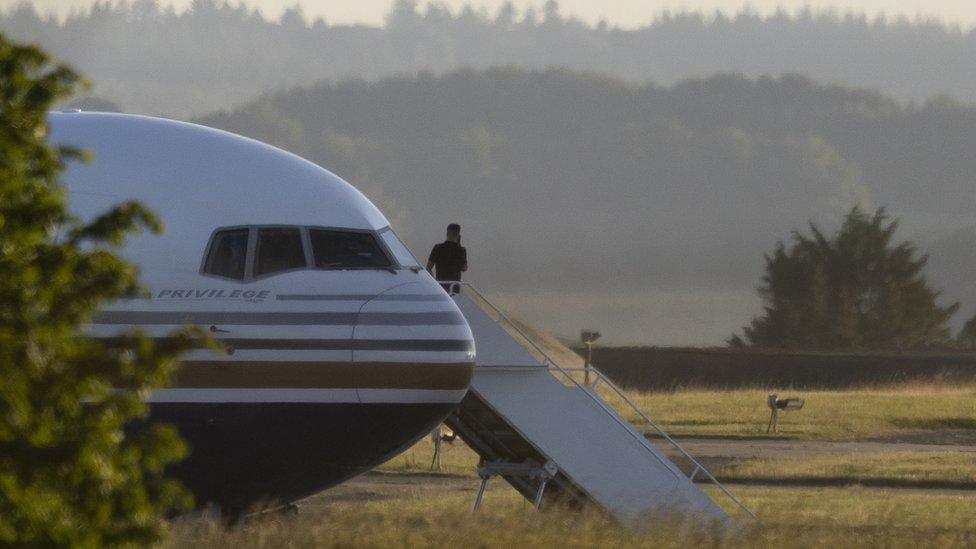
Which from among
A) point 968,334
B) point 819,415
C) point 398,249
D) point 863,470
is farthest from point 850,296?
point 398,249

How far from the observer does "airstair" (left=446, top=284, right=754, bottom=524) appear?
61.7 ft

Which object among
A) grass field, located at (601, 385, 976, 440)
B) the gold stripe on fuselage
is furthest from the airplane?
grass field, located at (601, 385, 976, 440)

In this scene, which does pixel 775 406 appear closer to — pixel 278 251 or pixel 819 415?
pixel 819 415

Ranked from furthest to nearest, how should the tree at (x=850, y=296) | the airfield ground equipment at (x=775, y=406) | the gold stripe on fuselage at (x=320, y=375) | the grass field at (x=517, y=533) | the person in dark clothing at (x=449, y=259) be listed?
the tree at (x=850, y=296) → the airfield ground equipment at (x=775, y=406) → the person in dark clothing at (x=449, y=259) → the gold stripe on fuselage at (x=320, y=375) → the grass field at (x=517, y=533)

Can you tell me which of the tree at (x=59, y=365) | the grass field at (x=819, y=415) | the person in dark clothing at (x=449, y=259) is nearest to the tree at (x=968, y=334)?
the grass field at (x=819, y=415)

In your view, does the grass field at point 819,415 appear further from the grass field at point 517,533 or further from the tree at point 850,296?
the tree at point 850,296

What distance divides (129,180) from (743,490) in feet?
54.2

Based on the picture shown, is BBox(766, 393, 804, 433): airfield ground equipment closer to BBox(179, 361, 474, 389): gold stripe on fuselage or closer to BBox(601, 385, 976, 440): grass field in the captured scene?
BBox(601, 385, 976, 440): grass field

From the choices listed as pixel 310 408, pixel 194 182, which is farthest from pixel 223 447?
pixel 194 182

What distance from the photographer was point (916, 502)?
1086 inches

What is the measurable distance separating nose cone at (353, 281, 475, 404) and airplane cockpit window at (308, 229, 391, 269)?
639mm

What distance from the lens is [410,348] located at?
54.7ft

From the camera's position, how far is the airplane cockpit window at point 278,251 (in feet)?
56.1

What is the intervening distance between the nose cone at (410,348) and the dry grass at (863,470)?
17.0 meters
